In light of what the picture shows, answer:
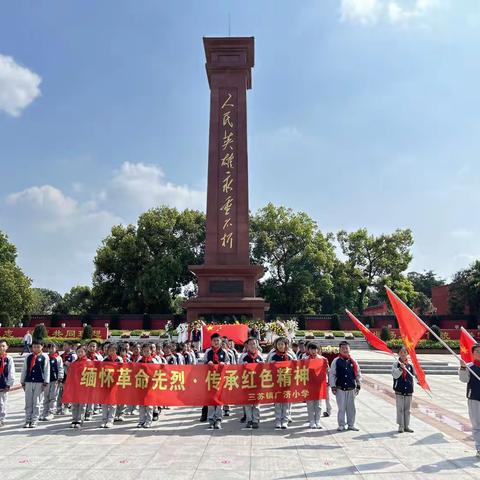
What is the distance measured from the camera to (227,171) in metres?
26.2

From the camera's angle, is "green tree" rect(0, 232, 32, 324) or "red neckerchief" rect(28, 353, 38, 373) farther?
"green tree" rect(0, 232, 32, 324)

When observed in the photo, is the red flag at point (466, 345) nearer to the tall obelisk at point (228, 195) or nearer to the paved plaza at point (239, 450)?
the paved plaza at point (239, 450)

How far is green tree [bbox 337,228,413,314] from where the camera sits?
46094mm

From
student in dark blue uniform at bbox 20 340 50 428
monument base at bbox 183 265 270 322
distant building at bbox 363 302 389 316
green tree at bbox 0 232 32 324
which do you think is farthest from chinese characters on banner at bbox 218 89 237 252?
distant building at bbox 363 302 389 316

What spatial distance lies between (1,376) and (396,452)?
22.2ft

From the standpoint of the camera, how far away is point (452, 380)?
55.0 ft

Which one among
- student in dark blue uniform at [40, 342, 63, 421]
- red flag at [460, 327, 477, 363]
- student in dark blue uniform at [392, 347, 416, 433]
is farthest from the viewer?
student in dark blue uniform at [40, 342, 63, 421]

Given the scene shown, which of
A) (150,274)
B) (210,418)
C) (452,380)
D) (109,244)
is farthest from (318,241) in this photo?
(210,418)

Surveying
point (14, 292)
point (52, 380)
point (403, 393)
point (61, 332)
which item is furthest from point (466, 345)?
point (14, 292)

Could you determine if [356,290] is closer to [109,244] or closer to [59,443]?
[109,244]

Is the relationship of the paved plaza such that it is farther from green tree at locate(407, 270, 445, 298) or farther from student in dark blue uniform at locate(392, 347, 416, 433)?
green tree at locate(407, 270, 445, 298)

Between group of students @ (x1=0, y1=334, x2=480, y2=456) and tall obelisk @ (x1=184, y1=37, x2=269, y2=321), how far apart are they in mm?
14108

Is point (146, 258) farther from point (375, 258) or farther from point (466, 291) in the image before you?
point (466, 291)

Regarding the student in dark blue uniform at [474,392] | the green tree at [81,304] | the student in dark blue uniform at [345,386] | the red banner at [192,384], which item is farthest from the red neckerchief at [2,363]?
the green tree at [81,304]
